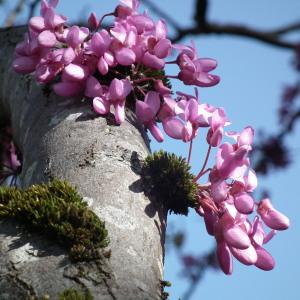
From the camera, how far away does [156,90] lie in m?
2.69

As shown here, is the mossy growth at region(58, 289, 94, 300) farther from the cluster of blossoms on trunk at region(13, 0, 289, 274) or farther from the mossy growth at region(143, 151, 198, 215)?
the cluster of blossoms on trunk at region(13, 0, 289, 274)

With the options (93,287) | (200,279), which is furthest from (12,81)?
(200,279)

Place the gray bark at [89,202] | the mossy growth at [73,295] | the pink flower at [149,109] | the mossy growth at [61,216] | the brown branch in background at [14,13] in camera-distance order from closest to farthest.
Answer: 1. the mossy growth at [73,295]
2. the gray bark at [89,202]
3. the mossy growth at [61,216]
4. the pink flower at [149,109]
5. the brown branch in background at [14,13]

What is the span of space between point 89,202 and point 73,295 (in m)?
0.47

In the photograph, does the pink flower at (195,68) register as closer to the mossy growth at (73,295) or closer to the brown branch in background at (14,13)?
the mossy growth at (73,295)

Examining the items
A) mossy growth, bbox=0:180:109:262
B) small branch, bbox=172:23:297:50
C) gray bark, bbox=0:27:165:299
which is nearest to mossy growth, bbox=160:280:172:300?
gray bark, bbox=0:27:165:299

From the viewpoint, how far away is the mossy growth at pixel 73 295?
1.61 meters

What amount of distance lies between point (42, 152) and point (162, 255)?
68 centimetres

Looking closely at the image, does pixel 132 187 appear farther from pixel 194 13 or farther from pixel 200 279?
pixel 200 279

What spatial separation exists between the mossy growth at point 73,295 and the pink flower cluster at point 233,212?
766mm

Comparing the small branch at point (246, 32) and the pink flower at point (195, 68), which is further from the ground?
the small branch at point (246, 32)

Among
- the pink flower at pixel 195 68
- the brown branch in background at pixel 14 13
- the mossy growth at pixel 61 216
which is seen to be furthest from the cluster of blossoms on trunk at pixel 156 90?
the brown branch in background at pixel 14 13

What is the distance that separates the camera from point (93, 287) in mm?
1685

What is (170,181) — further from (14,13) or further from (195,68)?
(14,13)
